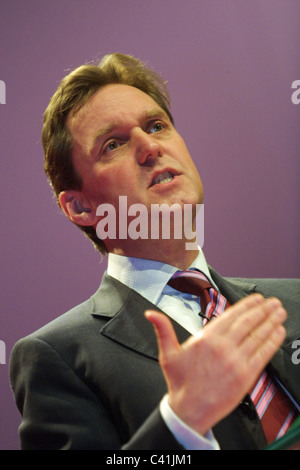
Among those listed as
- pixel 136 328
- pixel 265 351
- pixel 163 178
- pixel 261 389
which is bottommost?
pixel 261 389

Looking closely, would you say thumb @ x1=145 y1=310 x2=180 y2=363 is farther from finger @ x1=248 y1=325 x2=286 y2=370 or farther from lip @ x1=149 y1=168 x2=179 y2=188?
lip @ x1=149 y1=168 x2=179 y2=188

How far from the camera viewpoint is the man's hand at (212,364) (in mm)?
792

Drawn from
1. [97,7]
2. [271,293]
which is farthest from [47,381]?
[97,7]

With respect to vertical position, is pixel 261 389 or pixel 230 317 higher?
pixel 230 317

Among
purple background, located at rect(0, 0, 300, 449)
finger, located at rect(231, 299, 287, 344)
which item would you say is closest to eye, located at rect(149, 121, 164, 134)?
purple background, located at rect(0, 0, 300, 449)

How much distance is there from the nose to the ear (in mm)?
217

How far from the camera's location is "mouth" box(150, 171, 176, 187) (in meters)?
1.30

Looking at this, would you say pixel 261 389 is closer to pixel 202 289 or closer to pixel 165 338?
pixel 202 289

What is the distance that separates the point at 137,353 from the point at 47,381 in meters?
0.19

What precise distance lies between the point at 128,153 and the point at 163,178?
0.33 ft

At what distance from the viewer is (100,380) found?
3.63 ft

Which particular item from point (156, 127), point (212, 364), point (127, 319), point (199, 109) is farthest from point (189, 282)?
point (199, 109)

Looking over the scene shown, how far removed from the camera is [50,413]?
1079mm
